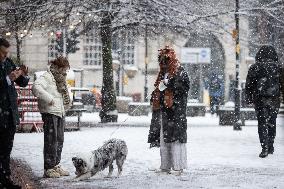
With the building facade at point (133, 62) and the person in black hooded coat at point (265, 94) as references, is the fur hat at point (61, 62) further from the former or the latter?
the building facade at point (133, 62)

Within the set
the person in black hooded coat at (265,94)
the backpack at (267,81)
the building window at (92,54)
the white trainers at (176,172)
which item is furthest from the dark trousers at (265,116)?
the building window at (92,54)

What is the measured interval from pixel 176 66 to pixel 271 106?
10.3 feet

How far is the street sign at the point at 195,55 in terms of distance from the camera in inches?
1569

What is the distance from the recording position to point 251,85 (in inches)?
506

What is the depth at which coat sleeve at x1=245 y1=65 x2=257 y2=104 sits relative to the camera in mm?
12836

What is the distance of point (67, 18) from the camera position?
2344 cm

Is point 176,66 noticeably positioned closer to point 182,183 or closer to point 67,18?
point 182,183

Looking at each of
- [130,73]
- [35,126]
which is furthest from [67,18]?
[130,73]

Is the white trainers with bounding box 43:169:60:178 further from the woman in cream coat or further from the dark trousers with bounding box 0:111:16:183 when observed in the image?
the dark trousers with bounding box 0:111:16:183

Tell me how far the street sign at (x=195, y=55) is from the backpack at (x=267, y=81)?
2671cm

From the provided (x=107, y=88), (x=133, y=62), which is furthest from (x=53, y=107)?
(x=133, y=62)

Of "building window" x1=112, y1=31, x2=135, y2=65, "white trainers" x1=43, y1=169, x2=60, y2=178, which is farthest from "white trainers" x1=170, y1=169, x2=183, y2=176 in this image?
"building window" x1=112, y1=31, x2=135, y2=65

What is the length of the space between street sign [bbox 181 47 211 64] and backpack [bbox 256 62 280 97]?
26712 mm

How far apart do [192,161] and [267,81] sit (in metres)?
2.19
